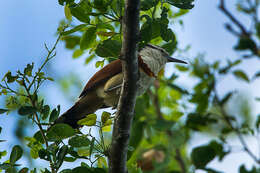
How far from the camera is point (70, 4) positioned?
2.36m

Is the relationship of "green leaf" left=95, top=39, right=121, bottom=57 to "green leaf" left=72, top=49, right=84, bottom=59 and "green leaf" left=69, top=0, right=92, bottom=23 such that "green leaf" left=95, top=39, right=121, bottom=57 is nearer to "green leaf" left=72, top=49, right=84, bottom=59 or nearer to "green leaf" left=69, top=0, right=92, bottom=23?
"green leaf" left=69, top=0, right=92, bottom=23

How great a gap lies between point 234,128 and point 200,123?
0.34 meters

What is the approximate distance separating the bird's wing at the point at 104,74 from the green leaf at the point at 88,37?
0.96 metres

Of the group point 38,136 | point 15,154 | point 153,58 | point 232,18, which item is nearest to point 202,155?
point 153,58

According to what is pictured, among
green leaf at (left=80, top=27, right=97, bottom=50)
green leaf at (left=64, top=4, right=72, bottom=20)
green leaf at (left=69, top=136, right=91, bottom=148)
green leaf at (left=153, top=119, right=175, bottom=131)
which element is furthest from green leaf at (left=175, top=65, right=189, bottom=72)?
green leaf at (left=153, top=119, right=175, bottom=131)

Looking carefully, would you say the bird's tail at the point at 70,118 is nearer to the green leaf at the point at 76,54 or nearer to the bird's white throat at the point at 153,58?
the green leaf at the point at 76,54

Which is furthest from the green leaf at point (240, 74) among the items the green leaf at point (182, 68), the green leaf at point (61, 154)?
the green leaf at point (61, 154)

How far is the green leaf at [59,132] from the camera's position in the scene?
227 cm

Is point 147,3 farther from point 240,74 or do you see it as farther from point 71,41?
point 240,74

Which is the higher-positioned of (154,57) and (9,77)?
(154,57)

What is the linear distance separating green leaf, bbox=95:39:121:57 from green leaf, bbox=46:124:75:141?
542mm

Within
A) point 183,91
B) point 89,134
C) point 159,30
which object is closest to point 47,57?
point 89,134

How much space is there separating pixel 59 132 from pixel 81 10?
847 millimetres

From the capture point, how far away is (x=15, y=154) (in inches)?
94.2
